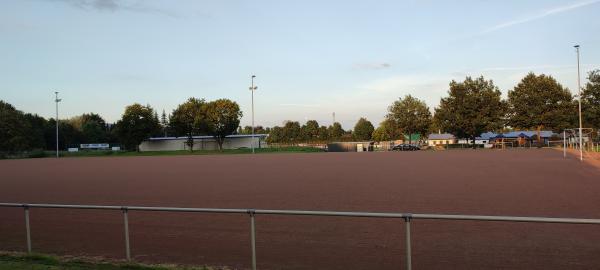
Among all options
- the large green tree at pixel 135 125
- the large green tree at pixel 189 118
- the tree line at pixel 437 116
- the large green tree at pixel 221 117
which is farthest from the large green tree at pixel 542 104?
the large green tree at pixel 135 125

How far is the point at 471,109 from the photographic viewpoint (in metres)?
→ 85.5

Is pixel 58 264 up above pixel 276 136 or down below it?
below

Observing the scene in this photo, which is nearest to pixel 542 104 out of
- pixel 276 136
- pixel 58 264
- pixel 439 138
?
pixel 439 138

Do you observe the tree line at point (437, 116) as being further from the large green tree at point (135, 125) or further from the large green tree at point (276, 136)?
the large green tree at point (276, 136)

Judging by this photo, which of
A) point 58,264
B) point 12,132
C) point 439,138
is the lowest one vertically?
point 58,264

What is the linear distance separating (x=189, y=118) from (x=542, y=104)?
62.9m

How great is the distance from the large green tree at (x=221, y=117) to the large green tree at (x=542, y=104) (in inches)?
1985

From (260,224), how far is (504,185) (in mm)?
12221

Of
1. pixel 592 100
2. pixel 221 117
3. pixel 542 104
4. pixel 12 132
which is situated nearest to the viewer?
pixel 592 100

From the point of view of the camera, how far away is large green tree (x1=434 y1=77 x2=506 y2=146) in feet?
280

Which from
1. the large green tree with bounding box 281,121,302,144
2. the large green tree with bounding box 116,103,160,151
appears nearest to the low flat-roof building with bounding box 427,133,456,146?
the large green tree with bounding box 281,121,302,144

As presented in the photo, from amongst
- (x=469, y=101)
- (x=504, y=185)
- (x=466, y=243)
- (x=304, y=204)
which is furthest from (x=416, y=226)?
(x=469, y=101)

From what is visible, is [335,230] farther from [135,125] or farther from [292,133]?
[292,133]

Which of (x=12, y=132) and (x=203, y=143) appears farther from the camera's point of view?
(x=203, y=143)
